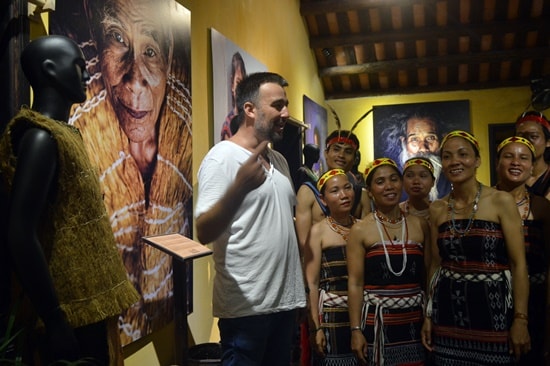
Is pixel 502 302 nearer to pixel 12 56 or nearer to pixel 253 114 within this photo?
pixel 253 114

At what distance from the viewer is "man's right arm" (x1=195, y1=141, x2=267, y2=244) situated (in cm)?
179

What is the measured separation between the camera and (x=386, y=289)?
2.54 m

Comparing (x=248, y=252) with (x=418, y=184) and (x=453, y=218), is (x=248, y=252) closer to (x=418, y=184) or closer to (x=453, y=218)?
(x=453, y=218)

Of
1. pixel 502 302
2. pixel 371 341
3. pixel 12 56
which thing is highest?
pixel 12 56

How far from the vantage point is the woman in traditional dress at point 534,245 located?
2.60 m

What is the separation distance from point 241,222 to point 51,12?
1.13m

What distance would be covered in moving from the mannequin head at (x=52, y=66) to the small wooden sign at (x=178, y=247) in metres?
0.89

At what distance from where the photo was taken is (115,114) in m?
Result: 2.45

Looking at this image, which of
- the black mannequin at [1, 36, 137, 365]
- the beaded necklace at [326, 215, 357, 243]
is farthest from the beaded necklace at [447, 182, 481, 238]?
the black mannequin at [1, 36, 137, 365]

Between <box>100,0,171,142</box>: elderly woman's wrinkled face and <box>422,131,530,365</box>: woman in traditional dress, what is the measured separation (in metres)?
1.57

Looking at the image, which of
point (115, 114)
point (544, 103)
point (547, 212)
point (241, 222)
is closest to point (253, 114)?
point (241, 222)

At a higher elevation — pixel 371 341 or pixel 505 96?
pixel 505 96

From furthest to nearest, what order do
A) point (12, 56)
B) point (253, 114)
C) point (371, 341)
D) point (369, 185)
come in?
point (369, 185) → point (371, 341) → point (253, 114) → point (12, 56)

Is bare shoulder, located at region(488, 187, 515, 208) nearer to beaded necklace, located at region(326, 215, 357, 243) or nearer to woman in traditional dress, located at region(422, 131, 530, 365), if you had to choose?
woman in traditional dress, located at region(422, 131, 530, 365)
